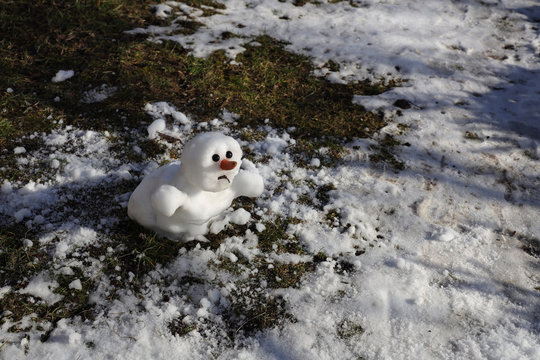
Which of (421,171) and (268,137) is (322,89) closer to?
(268,137)

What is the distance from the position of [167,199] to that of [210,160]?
356 millimetres

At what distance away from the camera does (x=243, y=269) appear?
280cm

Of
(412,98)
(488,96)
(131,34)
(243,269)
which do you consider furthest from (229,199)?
(488,96)

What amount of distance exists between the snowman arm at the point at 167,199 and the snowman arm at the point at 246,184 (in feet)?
1.38

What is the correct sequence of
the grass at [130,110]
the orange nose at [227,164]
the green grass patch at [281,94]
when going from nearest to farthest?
the orange nose at [227,164] < the grass at [130,110] < the green grass patch at [281,94]

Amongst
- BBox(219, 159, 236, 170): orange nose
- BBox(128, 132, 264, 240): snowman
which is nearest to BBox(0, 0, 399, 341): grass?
BBox(128, 132, 264, 240): snowman

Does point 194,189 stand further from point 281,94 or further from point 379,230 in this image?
point 281,94

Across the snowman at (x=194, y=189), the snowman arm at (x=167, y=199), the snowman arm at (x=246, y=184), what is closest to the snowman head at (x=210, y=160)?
the snowman at (x=194, y=189)

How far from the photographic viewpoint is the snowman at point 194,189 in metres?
2.44

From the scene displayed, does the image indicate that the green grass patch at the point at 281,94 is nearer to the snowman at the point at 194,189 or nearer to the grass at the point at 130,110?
the grass at the point at 130,110

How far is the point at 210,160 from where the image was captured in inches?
95.8

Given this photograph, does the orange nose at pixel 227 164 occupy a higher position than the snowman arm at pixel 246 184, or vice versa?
the orange nose at pixel 227 164

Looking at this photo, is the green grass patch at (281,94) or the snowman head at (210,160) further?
the green grass patch at (281,94)

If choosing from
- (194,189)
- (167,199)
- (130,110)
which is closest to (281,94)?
(130,110)
